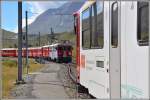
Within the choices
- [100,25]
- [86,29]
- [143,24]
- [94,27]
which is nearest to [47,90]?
[86,29]

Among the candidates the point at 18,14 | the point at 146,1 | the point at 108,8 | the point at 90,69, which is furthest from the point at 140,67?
the point at 18,14

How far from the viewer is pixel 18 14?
26.5m

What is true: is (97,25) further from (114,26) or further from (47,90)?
(47,90)

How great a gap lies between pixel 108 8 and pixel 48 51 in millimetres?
65690

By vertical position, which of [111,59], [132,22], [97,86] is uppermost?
[132,22]

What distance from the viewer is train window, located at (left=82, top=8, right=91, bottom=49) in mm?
13648

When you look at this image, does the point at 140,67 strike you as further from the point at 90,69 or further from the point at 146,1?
the point at 90,69

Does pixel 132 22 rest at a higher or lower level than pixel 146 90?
higher

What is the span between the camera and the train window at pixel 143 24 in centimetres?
757

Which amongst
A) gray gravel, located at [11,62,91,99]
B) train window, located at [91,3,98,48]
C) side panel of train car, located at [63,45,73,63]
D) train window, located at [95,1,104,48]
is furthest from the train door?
side panel of train car, located at [63,45,73,63]

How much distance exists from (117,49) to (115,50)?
160mm

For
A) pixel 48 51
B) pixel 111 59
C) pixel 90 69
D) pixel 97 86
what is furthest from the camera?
pixel 48 51

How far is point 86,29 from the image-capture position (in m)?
14.1

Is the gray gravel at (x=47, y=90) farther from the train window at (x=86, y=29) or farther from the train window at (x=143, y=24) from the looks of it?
the train window at (x=143, y=24)
